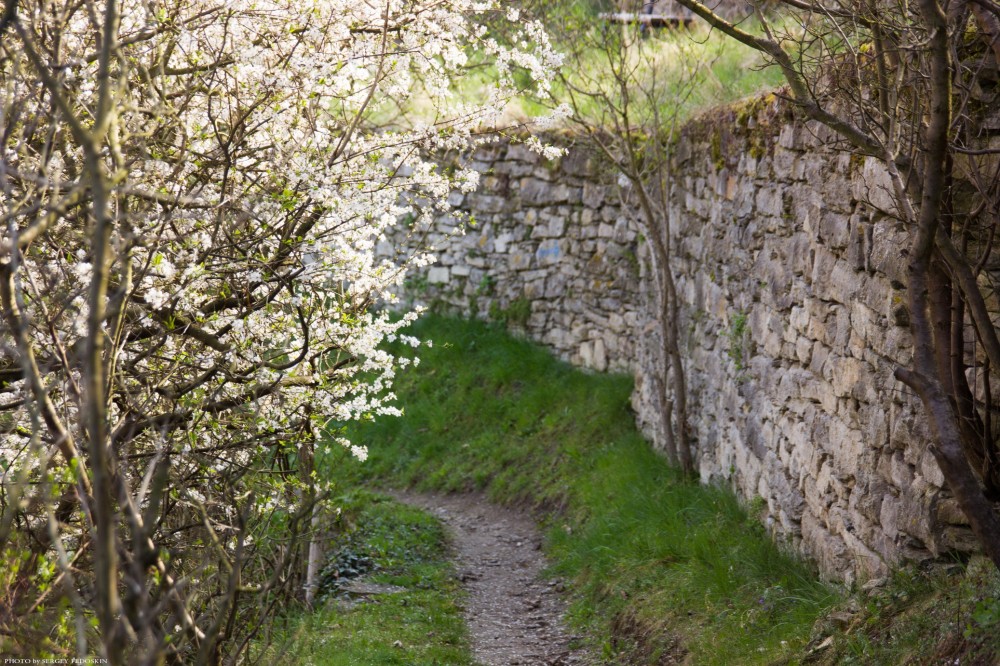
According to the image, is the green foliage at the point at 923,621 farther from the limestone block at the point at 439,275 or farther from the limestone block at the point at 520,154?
the limestone block at the point at 439,275

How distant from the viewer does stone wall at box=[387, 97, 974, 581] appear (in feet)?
12.3

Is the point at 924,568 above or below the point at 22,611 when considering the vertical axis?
below

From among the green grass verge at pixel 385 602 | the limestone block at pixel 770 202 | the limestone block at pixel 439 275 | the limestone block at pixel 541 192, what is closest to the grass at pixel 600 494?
the limestone block at pixel 439 275

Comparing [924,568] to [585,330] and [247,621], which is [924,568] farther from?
[585,330]

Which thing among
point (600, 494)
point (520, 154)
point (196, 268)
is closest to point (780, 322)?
point (600, 494)

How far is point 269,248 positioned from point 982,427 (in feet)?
10.4

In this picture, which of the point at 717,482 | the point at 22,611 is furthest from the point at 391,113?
the point at 22,611

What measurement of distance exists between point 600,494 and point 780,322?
252cm

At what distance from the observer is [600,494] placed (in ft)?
23.8

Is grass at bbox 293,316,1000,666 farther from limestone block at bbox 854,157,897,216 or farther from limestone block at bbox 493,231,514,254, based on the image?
limestone block at bbox 854,157,897,216

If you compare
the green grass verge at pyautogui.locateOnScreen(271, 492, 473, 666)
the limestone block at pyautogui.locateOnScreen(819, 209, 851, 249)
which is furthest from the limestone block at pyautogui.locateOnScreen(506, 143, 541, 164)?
the limestone block at pyautogui.locateOnScreen(819, 209, 851, 249)

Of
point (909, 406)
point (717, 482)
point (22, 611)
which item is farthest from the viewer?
point (717, 482)

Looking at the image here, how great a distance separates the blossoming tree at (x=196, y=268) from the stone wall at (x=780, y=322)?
1.30 m

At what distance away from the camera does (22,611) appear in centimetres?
246
